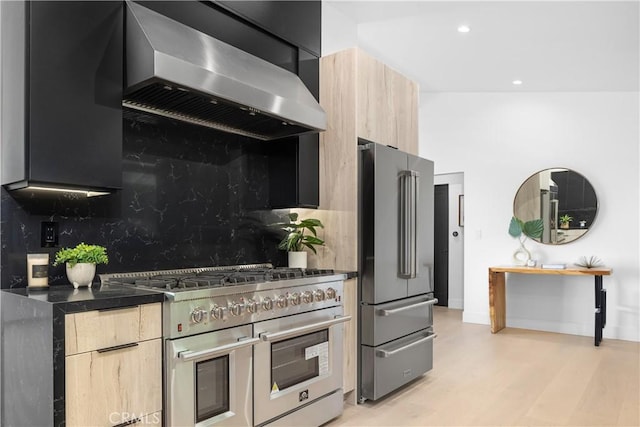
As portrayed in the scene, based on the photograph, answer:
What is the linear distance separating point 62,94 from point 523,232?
17.7 feet

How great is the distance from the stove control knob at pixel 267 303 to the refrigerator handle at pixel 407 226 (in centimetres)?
128

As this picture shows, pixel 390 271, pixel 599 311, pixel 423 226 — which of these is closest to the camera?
pixel 390 271

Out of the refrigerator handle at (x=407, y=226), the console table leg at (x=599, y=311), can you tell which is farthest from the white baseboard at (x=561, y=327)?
the refrigerator handle at (x=407, y=226)

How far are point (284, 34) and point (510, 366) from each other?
3.39 meters

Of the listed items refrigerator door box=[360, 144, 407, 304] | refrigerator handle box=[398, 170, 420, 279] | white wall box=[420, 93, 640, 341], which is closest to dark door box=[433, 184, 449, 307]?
white wall box=[420, 93, 640, 341]

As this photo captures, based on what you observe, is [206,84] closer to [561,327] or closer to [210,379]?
[210,379]

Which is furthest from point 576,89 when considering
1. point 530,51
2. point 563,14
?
point 563,14

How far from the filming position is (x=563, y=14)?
379 cm

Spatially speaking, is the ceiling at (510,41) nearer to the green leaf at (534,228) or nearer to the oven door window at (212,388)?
the green leaf at (534,228)

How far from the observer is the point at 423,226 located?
3.80 meters

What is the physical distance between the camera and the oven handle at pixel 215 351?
80.6 inches

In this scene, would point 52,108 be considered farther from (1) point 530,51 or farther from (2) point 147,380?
(1) point 530,51

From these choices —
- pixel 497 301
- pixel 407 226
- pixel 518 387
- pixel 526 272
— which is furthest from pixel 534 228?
pixel 407 226

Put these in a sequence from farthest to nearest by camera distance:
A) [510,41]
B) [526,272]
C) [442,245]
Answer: [442,245] < [526,272] < [510,41]
